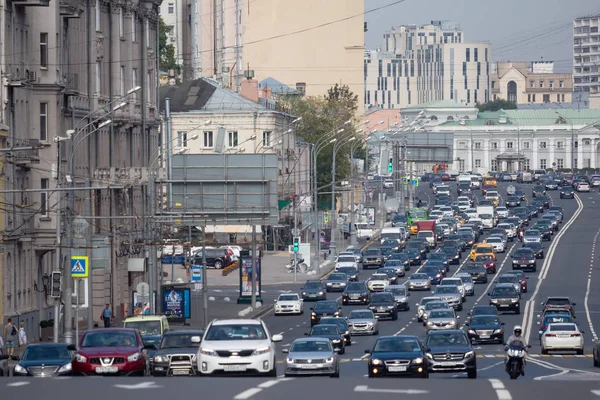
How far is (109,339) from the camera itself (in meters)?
31.0

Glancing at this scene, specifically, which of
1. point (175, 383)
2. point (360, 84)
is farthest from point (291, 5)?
point (175, 383)

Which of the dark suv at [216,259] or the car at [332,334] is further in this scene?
the dark suv at [216,259]

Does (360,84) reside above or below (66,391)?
above

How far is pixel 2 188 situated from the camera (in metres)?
50.3

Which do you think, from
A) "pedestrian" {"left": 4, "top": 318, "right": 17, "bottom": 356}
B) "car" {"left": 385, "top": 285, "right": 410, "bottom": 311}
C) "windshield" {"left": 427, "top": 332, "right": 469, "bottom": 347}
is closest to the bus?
"car" {"left": 385, "top": 285, "right": 410, "bottom": 311}

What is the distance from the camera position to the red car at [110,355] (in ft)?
97.8

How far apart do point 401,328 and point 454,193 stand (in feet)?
340

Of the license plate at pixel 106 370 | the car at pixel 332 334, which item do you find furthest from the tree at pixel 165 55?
the license plate at pixel 106 370

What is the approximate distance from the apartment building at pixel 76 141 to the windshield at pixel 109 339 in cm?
1302

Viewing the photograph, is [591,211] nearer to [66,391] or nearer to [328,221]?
[328,221]

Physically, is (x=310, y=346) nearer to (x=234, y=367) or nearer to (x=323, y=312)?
(x=234, y=367)

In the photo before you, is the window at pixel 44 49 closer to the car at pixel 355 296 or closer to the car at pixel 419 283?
the car at pixel 355 296

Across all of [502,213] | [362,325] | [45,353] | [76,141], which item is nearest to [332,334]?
[362,325]

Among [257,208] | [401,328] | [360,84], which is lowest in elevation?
[401,328]
